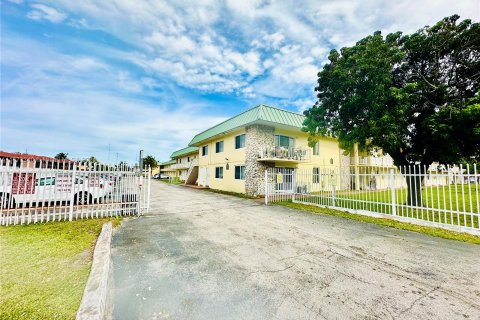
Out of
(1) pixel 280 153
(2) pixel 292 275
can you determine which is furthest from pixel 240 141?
(2) pixel 292 275

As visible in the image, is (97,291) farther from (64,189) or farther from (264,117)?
(264,117)

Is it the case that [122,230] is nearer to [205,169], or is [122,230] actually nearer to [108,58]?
[108,58]

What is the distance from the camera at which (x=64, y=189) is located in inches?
316

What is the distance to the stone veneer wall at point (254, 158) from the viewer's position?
17859 mm

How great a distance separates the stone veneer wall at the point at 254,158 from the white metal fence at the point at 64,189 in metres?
9.58

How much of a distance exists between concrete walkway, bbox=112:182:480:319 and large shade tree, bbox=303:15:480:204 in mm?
4595

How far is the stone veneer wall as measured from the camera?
17859 mm

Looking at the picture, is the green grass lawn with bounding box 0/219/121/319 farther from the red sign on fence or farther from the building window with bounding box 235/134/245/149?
the building window with bounding box 235/134/245/149

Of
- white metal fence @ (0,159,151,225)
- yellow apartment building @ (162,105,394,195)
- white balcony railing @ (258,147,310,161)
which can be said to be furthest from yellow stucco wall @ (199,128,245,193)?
white metal fence @ (0,159,151,225)

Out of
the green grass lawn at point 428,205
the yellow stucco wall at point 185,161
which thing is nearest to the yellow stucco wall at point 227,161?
the green grass lawn at point 428,205

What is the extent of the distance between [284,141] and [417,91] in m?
11.2

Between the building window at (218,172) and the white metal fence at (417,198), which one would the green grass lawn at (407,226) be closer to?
the white metal fence at (417,198)

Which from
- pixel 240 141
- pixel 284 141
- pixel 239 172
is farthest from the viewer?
pixel 284 141

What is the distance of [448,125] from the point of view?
26.1 feet
